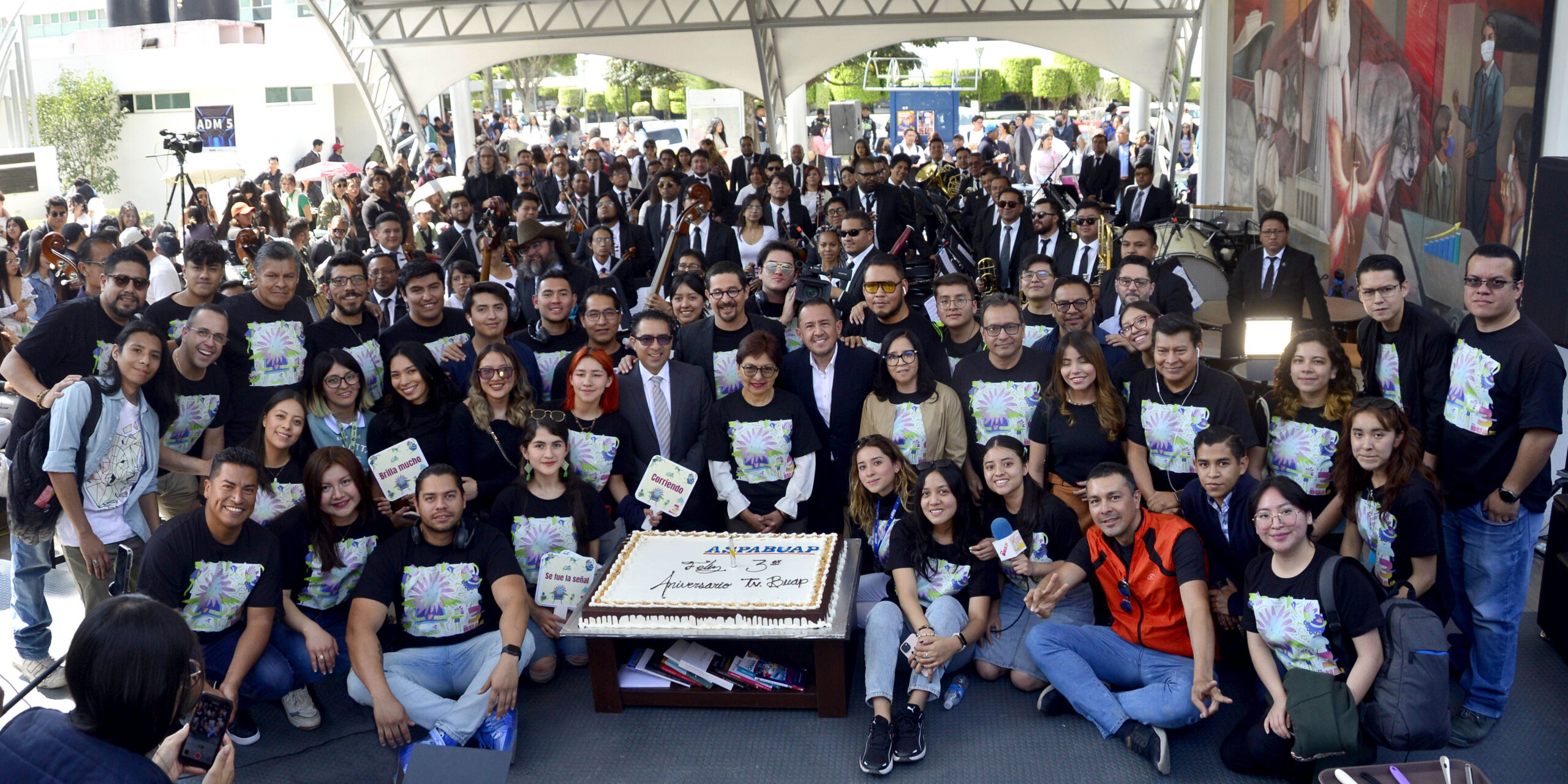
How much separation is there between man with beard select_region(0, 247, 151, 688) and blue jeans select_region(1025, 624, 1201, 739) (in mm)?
3666

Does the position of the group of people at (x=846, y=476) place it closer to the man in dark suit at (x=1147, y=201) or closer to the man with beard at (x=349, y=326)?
the man with beard at (x=349, y=326)

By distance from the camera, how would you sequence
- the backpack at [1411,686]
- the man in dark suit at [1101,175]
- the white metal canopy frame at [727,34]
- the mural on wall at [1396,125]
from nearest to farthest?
the backpack at [1411,686] < the mural on wall at [1396,125] < the man in dark suit at [1101,175] < the white metal canopy frame at [727,34]

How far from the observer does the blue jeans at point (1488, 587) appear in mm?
3746

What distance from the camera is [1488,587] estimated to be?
3.78 m

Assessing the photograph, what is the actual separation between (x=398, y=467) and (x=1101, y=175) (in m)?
11.1

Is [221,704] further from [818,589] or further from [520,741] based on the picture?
[818,589]

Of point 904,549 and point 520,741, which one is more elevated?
point 904,549

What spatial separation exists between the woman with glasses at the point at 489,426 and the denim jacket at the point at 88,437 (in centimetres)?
112

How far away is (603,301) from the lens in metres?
5.05

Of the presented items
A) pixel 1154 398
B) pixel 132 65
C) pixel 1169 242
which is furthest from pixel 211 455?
pixel 132 65

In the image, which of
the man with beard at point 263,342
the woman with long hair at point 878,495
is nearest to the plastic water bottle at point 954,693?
the woman with long hair at point 878,495

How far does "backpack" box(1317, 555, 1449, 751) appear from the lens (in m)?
3.34

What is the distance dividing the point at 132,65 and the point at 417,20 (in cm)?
1018

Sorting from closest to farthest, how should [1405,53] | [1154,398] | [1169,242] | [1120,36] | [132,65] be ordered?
[1154,398], [1405,53], [1169,242], [1120,36], [132,65]
